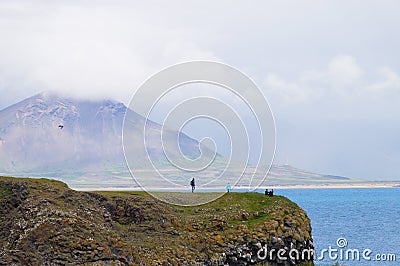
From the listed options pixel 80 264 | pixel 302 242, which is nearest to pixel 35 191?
pixel 80 264

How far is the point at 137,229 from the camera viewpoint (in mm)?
52688

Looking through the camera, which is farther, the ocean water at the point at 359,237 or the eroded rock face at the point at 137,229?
the ocean water at the point at 359,237

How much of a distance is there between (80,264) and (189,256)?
34.3 feet

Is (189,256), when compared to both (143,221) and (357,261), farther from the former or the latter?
(357,261)

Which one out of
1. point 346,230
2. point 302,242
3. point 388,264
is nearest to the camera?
point 302,242

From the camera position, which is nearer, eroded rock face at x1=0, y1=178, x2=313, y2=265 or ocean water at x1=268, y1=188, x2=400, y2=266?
eroded rock face at x1=0, y1=178, x2=313, y2=265

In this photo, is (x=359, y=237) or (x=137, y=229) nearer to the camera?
(x=137, y=229)

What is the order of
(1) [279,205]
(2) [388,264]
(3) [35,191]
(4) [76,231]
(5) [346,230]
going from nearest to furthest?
1. (4) [76,231]
2. (3) [35,191]
3. (1) [279,205]
4. (2) [388,264]
5. (5) [346,230]

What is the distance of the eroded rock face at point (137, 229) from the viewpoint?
43250 millimetres

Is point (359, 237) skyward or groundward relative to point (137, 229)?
groundward

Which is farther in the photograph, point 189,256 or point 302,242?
point 302,242

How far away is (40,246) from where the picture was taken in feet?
141

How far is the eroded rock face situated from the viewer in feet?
142

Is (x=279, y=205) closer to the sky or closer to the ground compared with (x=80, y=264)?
closer to the sky
